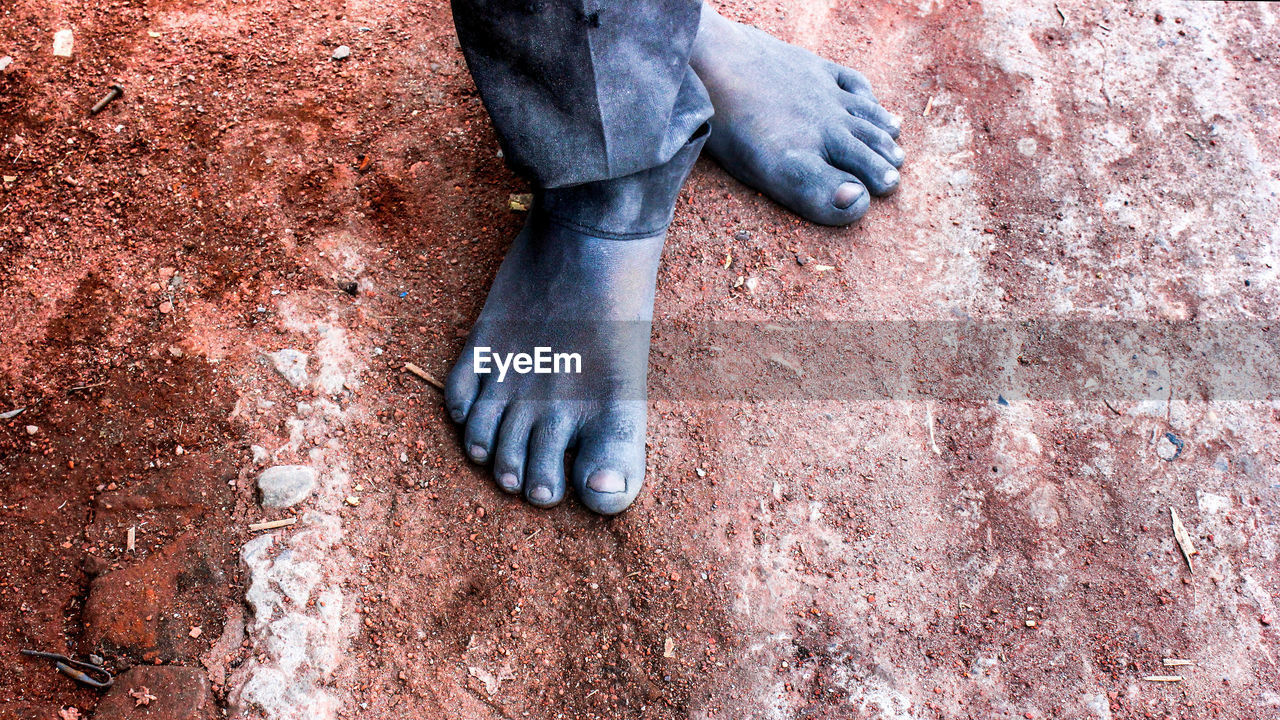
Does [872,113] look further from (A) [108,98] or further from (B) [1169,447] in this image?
(A) [108,98]

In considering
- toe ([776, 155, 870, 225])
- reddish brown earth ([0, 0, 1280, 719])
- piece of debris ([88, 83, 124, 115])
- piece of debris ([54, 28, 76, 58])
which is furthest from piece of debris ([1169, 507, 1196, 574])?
piece of debris ([54, 28, 76, 58])

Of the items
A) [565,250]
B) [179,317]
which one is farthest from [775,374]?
[179,317]

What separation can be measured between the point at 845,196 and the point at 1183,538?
94cm

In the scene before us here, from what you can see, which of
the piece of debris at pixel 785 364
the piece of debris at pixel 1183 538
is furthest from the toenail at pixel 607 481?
the piece of debris at pixel 1183 538

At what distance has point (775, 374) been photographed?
170cm

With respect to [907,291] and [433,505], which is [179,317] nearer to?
[433,505]

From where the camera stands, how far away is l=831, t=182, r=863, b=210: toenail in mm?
1855

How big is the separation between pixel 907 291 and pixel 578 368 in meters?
0.74

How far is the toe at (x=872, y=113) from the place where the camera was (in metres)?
2.01

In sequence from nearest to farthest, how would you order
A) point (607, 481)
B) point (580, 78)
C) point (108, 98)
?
point (580, 78), point (607, 481), point (108, 98)

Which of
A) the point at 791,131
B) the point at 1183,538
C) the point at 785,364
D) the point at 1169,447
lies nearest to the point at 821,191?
the point at 791,131

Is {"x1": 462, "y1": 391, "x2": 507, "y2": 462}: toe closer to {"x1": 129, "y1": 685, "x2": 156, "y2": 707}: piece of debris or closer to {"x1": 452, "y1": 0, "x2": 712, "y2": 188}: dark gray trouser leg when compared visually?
{"x1": 452, "y1": 0, "x2": 712, "y2": 188}: dark gray trouser leg

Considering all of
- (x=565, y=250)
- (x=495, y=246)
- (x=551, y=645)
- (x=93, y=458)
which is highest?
(x=565, y=250)

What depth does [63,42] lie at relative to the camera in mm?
1894
